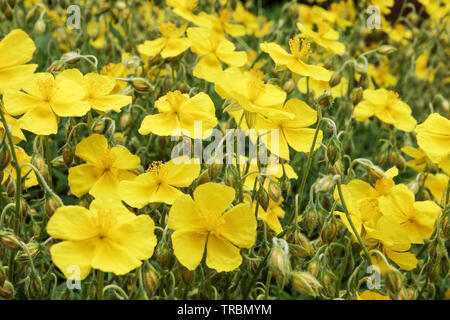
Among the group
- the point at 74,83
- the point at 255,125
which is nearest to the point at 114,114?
the point at 74,83

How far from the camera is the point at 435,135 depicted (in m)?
1.74

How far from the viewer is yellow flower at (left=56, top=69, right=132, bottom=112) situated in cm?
163

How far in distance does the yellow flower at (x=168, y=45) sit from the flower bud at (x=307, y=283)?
102 cm

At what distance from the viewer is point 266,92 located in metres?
1.59

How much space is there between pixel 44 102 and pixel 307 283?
869 mm

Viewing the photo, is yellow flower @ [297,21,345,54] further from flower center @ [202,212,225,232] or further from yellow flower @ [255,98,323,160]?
flower center @ [202,212,225,232]

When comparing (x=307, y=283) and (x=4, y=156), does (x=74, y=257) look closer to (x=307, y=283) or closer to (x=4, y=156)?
(x=4, y=156)

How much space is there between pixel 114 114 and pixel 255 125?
1068mm

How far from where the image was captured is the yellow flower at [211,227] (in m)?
1.37

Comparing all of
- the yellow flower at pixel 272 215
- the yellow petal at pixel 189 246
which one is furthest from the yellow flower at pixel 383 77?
the yellow petal at pixel 189 246

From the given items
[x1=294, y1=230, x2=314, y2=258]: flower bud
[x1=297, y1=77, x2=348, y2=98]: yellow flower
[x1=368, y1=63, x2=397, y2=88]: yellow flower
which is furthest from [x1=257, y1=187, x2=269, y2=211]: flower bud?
[x1=368, y1=63, x2=397, y2=88]: yellow flower

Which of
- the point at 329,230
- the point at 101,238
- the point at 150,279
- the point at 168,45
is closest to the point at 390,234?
the point at 329,230

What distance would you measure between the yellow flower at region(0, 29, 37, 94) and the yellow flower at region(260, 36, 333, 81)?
71 cm
